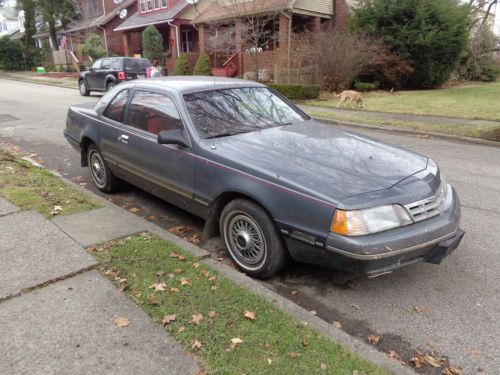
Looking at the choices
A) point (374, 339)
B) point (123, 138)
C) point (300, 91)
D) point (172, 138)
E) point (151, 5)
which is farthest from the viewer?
point (151, 5)

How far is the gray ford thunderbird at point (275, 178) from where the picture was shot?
3.01 meters

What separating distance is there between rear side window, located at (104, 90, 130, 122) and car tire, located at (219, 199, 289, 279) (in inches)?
87.9

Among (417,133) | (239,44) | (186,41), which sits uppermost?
(186,41)

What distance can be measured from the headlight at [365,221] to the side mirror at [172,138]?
68.1 inches

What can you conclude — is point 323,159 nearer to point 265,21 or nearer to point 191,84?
point 191,84

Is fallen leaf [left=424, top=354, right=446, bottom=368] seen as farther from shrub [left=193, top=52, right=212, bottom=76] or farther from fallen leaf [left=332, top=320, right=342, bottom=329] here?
shrub [left=193, top=52, right=212, bottom=76]

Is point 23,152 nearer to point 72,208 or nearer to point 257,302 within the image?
point 72,208

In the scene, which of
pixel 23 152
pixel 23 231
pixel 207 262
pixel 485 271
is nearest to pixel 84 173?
pixel 23 152

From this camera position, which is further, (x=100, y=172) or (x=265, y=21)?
(x=265, y=21)

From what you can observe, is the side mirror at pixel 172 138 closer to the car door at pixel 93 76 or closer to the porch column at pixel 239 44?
the car door at pixel 93 76

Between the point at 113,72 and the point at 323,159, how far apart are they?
16.5 m

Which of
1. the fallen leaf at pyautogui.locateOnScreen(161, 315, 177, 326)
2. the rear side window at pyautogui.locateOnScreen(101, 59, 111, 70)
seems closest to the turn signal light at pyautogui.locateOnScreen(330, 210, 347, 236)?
the fallen leaf at pyautogui.locateOnScreen(161, 315, 177, 326)

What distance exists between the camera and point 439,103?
15.3 m

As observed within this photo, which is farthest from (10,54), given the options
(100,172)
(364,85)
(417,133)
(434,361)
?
(434,361)
